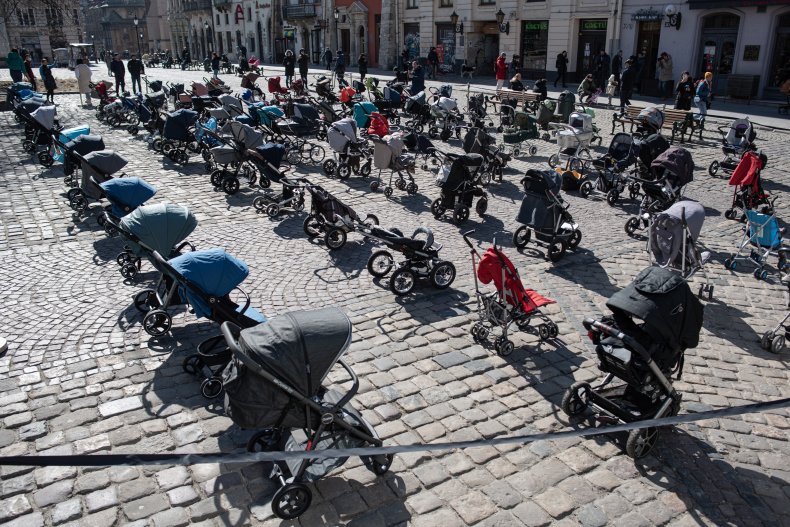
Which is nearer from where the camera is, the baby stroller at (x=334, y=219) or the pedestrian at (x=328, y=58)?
the baby stroller at (x=334, y=219)

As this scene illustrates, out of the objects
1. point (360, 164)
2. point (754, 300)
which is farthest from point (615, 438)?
point (360, 164)

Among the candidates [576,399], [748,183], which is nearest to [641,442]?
[576,399]

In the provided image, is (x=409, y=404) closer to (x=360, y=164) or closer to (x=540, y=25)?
(x=360, y=164)

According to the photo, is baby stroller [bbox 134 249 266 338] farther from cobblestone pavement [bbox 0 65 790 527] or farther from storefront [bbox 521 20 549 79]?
storefront [bbox 521 20 549 79]

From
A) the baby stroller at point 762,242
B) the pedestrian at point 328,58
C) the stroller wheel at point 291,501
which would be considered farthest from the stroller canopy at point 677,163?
the pedestrian at point 328,58

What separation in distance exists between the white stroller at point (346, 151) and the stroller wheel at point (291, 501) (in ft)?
33.2

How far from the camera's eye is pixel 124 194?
8828 mm

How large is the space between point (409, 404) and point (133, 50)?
104785 mm

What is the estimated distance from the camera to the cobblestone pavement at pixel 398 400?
4691 mm

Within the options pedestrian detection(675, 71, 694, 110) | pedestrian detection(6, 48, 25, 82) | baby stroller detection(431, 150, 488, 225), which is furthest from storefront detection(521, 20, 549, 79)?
baby stroller detection(431, 150, 488, 225)

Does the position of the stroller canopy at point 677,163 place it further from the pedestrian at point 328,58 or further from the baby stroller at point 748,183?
the pedestrian at point 328,58

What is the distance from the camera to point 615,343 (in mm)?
5246

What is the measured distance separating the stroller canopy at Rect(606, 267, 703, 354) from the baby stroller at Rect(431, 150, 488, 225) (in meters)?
5.92

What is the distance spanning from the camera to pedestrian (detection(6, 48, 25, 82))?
25891mm
